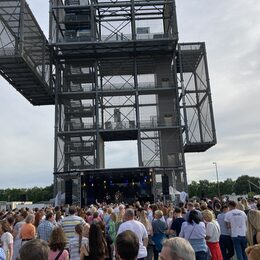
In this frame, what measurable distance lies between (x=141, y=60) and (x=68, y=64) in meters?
8.02

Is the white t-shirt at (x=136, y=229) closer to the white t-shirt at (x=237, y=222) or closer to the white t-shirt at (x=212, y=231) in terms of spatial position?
the white t-shirt at (x=212, y=231)

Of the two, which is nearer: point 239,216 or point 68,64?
point 239,216

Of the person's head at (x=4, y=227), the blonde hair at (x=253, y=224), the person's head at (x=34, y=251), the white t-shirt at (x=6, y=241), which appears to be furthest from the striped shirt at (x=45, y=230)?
the person's head at (x=34, y=251)

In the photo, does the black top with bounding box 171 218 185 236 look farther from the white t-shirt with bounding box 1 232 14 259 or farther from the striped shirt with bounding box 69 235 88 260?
the white t-shirt with bounding box 1 232 14 259

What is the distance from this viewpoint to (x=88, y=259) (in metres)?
5.58

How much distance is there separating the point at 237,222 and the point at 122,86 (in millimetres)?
29619

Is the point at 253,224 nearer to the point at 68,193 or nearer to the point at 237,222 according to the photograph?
the point at 237,222

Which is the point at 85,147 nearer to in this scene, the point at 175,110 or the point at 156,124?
the point at 156,124

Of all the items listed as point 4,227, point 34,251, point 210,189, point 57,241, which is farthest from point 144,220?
point 210,189

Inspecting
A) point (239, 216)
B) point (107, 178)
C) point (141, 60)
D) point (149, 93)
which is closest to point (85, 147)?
point (107, 178)

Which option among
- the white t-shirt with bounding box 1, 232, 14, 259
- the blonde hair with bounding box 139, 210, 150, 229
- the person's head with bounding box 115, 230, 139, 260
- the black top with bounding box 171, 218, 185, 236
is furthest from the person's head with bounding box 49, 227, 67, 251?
the blonde hair with bounding box 139, 210, 150, 229

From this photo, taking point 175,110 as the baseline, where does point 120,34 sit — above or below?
Answer: above

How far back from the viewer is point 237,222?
9.62 meters

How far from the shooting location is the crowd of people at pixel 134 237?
10.7ft
